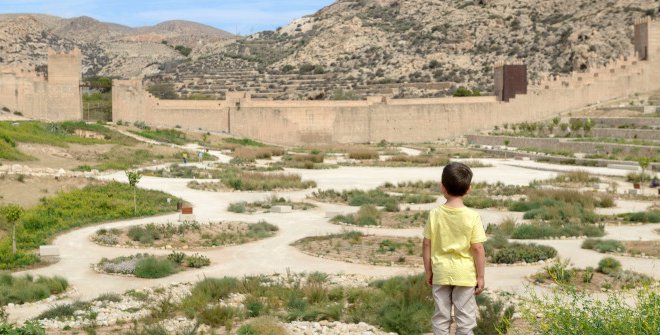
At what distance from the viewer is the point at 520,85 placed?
2470 inches

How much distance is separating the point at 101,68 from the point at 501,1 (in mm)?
55621

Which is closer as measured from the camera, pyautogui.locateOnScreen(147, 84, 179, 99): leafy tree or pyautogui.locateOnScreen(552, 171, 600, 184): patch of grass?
pyautogui.locateOnScreen(552, 171, 600, 184): patch of grass

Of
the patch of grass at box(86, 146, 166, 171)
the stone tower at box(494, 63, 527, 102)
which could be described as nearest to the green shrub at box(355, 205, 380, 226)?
the patch of grass at box(86, 146, 166, 171)

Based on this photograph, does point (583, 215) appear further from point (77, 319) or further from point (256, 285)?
point (77, 319)

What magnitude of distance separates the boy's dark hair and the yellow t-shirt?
182 mm

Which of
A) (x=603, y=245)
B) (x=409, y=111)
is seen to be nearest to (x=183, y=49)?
(x=409, y=111)

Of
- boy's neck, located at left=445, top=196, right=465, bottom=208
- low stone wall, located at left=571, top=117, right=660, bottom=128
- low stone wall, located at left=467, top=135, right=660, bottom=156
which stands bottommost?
low stone wall, located at left=467, top=135, right=660, bottom=156

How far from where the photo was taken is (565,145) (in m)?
45.9

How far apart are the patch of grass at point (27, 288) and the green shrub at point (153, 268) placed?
1.33 m

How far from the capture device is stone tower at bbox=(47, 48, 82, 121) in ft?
173

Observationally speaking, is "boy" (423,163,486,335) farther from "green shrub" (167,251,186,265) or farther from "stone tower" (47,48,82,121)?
"stone tower" (47,48,82,121)

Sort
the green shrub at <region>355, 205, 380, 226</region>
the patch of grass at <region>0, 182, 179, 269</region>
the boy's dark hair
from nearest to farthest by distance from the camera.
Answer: the boy's dark hair, the patch of grass at <region>0, 182, 179, 269</region>, the green shrub at <region>355, 205, 380, 226</region>

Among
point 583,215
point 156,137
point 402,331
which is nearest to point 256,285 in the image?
point 402,331

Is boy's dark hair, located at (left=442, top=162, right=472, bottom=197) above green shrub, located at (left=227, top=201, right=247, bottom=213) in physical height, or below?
above
